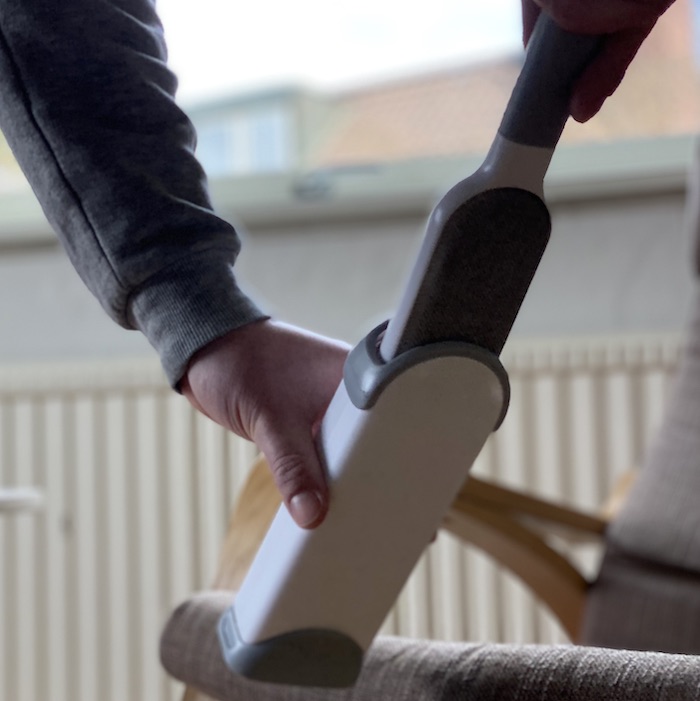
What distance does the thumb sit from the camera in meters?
0.52

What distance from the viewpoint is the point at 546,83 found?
46 cm

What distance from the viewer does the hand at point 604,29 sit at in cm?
44

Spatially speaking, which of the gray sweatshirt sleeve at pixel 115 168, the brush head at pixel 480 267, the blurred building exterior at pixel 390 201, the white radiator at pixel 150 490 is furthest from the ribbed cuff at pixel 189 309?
→ the blurred building exterior at pixel 390 201

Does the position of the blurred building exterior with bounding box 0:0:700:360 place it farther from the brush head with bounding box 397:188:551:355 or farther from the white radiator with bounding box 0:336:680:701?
the brush head with bounding box 397:188:551:355

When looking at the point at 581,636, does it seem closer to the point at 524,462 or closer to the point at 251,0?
the point at 524,462

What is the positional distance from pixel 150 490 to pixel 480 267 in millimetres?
1421

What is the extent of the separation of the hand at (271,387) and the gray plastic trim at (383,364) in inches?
2.2

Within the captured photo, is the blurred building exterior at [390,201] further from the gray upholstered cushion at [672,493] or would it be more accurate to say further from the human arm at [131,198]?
the human arm at [131,198]

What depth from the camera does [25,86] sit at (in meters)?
0.57

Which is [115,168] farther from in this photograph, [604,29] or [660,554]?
[660,554]

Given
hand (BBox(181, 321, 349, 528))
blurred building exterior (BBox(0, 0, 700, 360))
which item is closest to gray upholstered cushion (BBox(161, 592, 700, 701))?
hand (BBox(181, 321, 349, 528))

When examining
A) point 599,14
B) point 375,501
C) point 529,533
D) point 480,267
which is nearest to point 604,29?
point 599,14

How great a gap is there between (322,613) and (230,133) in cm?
158

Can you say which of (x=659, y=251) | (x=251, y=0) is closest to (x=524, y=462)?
(x=659, y=251)
